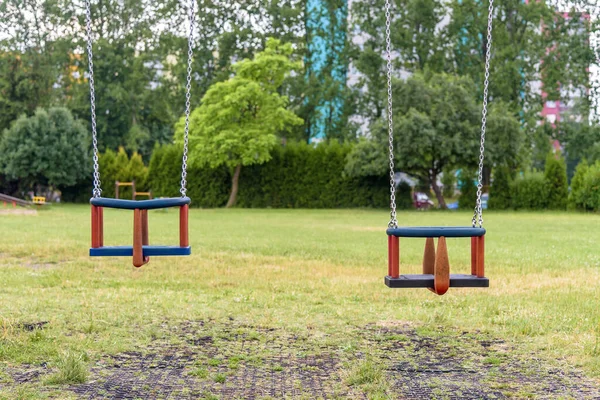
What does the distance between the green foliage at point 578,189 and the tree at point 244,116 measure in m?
12.2

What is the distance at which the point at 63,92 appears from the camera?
146ft

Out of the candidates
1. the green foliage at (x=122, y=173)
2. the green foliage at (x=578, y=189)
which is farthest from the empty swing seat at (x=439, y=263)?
the green foliage at (x=122, y=173)

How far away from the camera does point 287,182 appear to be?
3372 cm

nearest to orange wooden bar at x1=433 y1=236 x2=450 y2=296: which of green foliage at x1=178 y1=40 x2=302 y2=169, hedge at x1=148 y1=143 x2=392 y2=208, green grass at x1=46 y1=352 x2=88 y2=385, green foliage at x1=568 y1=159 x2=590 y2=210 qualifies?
green grass at x1=46 y1=352 x2=88 y2=385

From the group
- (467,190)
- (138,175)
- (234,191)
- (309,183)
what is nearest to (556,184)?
(467,190)

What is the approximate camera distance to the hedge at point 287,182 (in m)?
32.5

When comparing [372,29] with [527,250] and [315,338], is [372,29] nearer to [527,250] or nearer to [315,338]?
[527,250]

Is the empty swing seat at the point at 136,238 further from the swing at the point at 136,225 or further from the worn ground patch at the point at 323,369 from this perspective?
the worn ground patch at the point at 323,369

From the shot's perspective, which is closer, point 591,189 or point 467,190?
point 591,189

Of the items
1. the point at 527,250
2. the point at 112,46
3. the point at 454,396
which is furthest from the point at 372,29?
the point at 454,396

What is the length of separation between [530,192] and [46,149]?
22884mm

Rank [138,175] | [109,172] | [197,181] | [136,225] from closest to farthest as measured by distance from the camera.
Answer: [136,225], [197,181], [138,175], [109,172]

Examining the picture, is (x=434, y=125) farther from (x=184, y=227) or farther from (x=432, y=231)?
(x=432, y=231)

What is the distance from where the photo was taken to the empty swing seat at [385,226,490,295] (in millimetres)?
4848
